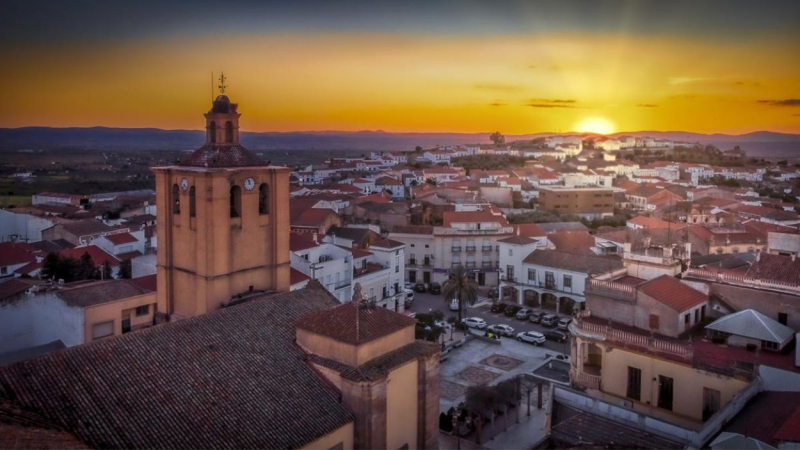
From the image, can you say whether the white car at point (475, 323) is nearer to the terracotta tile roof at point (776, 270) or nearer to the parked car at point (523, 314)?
the parked car at point (523, 314)

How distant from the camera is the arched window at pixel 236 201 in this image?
53.1 ft

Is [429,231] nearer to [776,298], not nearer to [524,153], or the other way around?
[776,298]

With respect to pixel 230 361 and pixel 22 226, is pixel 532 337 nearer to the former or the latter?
pixel 230 361

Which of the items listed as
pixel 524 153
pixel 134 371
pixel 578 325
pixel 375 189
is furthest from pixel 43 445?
pixel 524 153

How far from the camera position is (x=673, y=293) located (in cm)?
1775

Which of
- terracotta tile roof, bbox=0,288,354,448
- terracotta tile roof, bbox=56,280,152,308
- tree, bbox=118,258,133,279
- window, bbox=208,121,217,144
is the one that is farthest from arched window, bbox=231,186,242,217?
tree, bbox=118,258,133,279

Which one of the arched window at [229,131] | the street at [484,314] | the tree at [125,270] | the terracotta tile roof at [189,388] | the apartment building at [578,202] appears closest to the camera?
the terracotta tile roof at [189,388]

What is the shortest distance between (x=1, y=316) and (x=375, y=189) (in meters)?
53.2

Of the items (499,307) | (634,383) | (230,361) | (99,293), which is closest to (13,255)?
(99,293)

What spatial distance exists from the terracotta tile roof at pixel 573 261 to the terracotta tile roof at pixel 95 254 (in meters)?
21.2

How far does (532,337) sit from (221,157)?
16.3 metres

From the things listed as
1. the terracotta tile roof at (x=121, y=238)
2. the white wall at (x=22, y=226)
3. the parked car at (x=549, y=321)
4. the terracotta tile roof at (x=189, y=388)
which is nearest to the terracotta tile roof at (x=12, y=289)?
the terracotta tile roof at (x=189, y=388)

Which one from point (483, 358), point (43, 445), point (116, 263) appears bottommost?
point (483, 358)

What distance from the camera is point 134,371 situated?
10.5 m
